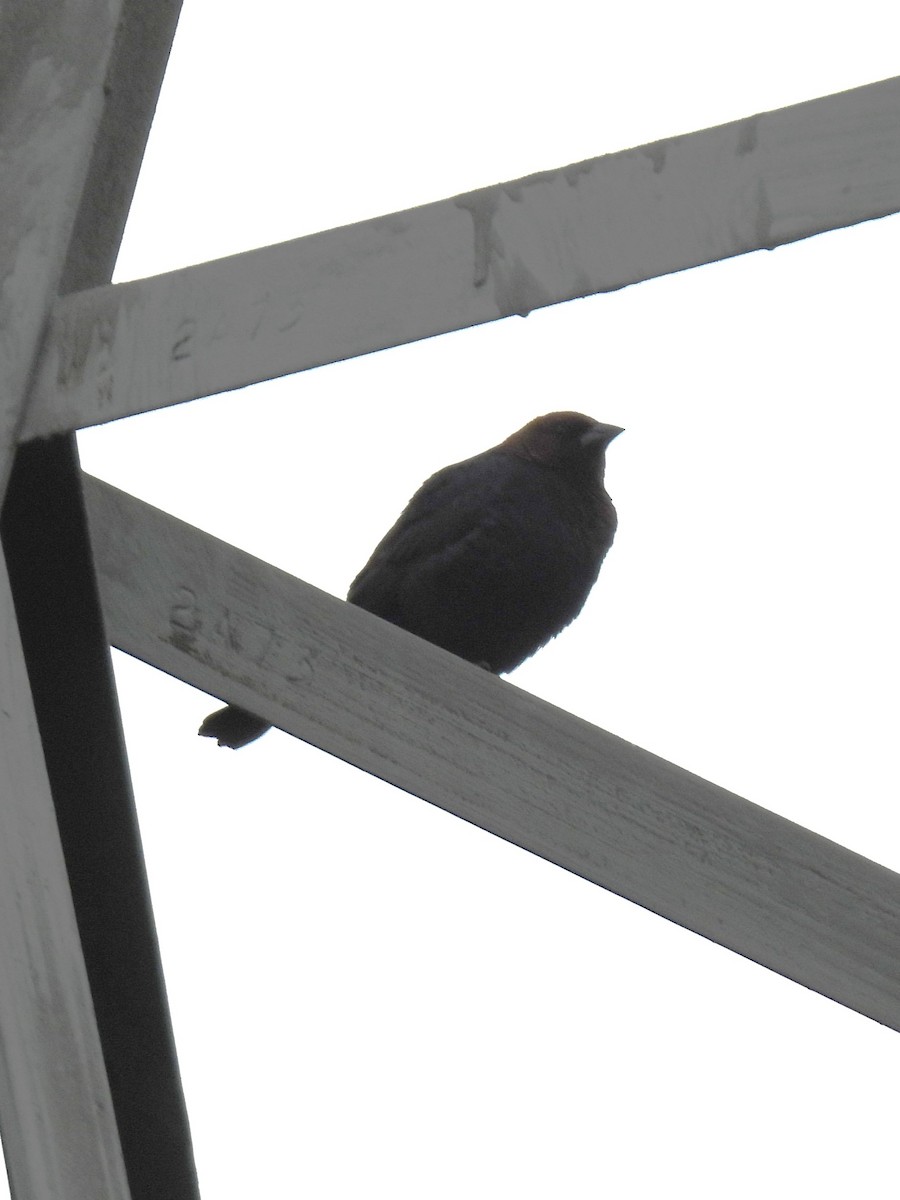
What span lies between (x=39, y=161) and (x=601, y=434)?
8.75 ft

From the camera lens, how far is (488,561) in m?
3.23

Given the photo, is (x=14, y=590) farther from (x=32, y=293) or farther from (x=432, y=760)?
(x=432, y=760)

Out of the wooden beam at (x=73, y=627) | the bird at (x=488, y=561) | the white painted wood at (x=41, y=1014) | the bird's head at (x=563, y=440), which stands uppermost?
the bird's head at (x=563, y=440)

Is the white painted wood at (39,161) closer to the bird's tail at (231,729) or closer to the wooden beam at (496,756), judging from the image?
the wooden beam at (496,756)

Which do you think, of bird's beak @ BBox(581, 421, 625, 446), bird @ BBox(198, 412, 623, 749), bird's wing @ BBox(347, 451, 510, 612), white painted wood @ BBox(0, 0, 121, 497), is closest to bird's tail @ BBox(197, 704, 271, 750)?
bird @ BBox(198, 412, 623, 749)

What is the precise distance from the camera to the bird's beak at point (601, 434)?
3716mm

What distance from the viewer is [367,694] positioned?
48.6 inches

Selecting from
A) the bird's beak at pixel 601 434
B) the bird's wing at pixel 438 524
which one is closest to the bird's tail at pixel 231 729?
the bird's wing at pixel 438 524

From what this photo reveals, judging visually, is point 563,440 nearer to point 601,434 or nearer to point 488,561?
point 601,434

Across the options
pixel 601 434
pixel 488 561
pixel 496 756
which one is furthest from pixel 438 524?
pixel 496 756

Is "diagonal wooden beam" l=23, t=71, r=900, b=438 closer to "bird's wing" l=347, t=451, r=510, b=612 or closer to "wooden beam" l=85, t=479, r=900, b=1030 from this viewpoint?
"wooden beam" l=85, t=479, r=900, b=1030

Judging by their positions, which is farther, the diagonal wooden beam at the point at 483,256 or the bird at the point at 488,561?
the bird at the point at 488,561

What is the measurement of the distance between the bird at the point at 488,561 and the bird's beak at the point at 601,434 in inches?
7.7

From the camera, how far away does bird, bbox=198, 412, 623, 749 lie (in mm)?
3238
